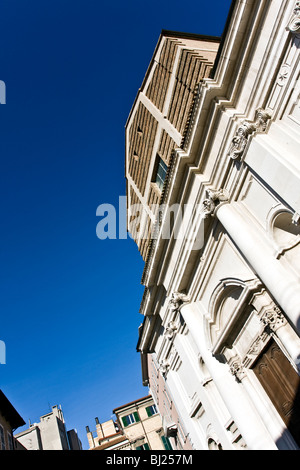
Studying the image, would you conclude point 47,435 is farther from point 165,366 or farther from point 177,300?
point 177,300

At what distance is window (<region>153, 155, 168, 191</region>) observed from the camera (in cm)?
1671

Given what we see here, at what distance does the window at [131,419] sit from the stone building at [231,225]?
26.9 metres

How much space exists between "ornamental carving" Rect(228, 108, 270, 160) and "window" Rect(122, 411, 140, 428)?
37.8 metres

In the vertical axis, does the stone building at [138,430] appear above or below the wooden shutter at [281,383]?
above

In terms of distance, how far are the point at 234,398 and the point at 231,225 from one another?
5.49m

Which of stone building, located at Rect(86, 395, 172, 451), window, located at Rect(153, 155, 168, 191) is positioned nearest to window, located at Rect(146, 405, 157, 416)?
stone building, located at Rect(86, 395, 172, 451)

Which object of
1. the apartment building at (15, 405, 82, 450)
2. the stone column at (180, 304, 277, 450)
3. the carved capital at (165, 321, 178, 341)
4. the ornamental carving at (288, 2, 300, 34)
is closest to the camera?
the ornamental carving at (288, 2, 300, 34)

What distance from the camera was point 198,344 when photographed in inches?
521

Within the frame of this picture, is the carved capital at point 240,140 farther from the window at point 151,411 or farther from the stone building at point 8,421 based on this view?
the window at point 151,411

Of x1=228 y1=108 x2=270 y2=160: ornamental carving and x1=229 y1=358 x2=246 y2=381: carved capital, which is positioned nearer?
x1=228 y1=108 x2=270 y2=160: ornamental carving

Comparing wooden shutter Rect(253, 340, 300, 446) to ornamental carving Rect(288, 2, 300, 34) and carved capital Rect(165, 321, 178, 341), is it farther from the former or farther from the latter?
ornamental carving Rect(288, 2, 300, 34)

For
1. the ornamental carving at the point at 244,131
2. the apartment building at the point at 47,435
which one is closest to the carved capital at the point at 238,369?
the ornamental carving at the point at 244,131

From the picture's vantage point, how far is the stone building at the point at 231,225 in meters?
9.26
